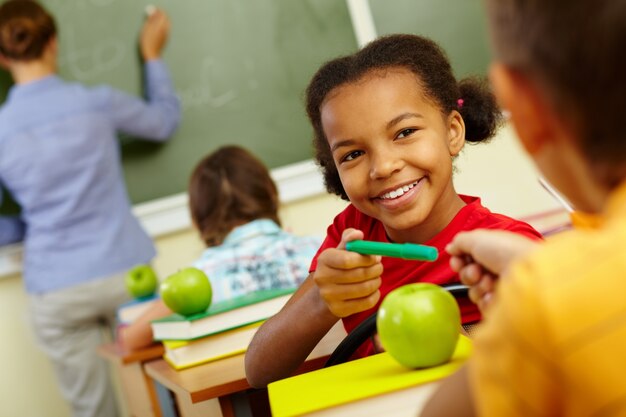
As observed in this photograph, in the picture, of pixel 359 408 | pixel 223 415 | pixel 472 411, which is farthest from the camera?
pixel 223 415

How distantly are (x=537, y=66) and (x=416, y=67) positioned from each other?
1052 millimetres

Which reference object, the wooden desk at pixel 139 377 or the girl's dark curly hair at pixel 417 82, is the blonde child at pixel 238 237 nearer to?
the wooden desk at pixel 139 377

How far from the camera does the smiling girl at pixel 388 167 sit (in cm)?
144

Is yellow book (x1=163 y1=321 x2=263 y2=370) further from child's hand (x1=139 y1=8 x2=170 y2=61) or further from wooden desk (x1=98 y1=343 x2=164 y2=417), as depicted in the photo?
child's hand (x1=139 y1=8 x2=170 y2=61)

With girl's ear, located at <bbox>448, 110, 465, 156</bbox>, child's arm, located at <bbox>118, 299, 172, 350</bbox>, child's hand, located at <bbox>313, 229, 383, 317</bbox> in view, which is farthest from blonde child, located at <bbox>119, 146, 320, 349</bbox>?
child's hand, located at <bbox>313, 229, 383, 317</bbox>

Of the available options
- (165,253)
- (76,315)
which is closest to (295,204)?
(165,253)

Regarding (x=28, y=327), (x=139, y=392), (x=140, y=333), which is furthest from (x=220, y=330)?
(x=28, y=327)

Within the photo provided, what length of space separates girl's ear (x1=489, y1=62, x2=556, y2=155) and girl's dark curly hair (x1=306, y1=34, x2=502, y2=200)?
95cm

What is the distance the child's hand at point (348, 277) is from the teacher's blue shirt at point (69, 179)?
2.37m

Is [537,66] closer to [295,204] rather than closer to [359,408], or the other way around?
[359,408]

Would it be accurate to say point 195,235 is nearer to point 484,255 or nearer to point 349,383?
point 349,383

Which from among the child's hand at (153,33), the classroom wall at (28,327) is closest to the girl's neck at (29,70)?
the child's hand at (153,33)

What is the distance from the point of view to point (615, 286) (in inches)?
21.0

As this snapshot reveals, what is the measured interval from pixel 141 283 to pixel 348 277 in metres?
1.88
